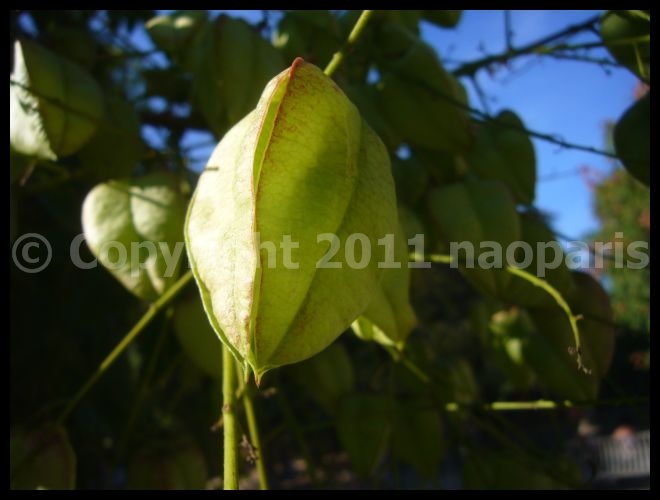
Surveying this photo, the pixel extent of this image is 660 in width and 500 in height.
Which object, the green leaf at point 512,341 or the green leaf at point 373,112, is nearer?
the green leaf at point 373,112

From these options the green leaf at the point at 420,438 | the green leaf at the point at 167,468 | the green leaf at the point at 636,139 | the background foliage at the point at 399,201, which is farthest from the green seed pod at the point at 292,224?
the green leaf at the point at 420,438

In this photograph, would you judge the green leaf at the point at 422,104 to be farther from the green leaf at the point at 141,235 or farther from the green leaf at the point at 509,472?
the green leaf at the point at 509,472

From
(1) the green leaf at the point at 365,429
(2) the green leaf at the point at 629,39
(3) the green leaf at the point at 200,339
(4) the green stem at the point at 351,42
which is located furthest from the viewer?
(1) the green leaf at the point at 365,429

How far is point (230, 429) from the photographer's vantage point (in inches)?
21.6

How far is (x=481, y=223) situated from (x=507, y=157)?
0.15 metres

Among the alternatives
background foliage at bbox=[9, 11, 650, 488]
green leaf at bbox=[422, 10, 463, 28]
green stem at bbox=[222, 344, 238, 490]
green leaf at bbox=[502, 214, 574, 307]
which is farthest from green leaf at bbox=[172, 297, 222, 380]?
green leaf at bbox=[422, 10, 463, 28]

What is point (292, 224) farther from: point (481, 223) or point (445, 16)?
point (445, 16)

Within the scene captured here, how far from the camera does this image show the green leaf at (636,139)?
725mm

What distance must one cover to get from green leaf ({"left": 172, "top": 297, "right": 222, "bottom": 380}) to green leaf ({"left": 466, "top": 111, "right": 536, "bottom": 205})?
361 millimetres

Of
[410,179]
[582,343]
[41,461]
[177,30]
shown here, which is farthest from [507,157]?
[41,461]

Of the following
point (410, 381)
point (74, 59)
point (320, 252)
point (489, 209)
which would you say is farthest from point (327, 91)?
point (74, 59)

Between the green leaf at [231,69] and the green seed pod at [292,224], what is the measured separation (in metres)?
0.36

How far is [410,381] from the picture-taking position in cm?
101

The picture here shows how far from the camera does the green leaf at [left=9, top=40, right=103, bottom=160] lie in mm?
762
